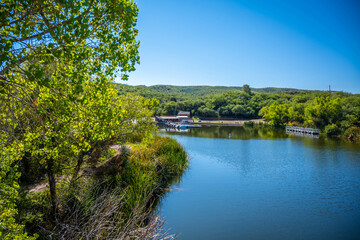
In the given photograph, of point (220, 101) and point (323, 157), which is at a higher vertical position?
point (220, 101)

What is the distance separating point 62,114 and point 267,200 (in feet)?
39.3

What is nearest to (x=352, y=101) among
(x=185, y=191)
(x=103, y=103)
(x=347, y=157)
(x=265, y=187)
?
(x=347, y=157)

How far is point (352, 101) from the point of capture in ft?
154

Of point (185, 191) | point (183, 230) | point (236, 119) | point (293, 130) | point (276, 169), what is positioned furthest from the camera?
point (236, 119)

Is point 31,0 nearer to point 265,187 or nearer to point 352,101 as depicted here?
point 265,187

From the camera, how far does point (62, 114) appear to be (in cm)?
449

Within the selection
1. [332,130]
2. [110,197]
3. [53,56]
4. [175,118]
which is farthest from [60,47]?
[175,118]

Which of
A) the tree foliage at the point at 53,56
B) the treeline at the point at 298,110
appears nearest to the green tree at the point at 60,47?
the tree foliage at the point at 53,56

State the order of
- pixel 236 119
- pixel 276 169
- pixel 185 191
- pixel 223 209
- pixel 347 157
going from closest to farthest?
pixel 223 209 < pixel 185 191 < pixel 276 169 < pixel 347 157 < pixel 236 119

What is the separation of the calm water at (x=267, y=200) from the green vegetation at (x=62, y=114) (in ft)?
11.2

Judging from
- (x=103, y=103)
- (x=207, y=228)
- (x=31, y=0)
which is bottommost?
(x=207, y=228)

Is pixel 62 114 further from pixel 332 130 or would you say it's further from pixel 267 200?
pixel 332 130

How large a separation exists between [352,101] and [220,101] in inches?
2180

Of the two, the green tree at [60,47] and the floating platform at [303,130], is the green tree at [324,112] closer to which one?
the floating platform at [303,130]
